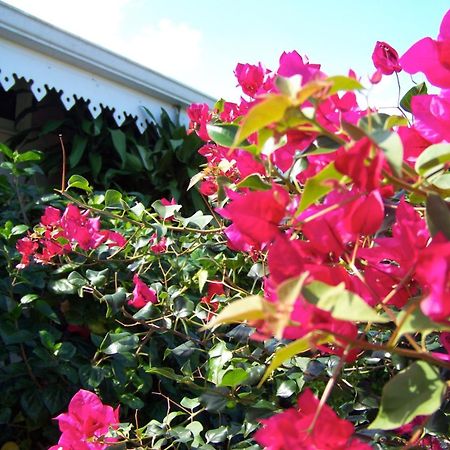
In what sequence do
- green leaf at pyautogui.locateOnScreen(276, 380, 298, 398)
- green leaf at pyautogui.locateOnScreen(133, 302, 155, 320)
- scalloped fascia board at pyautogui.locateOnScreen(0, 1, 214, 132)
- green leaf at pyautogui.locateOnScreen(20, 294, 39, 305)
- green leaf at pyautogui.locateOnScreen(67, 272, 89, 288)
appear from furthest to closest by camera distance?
1. scalloped fascia board at pyautogui.locateOnScreen(0, 1, 214, 132)
2. green leaf at pyautogui.locateOnScreen(20, 294, 39, 305)
3. green leaf at pyautogui.locateOnScreen(67, 272, 89, 288)
4. green leaf at pyautogui.locateOnScreen(133, 302, 155, 320)
5. green leaf at pyautogui.locateOnScreen(276, 380, 298, 398)

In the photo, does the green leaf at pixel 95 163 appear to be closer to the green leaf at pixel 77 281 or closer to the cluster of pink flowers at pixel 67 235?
the cluster of pink flowers at pixel 67 235

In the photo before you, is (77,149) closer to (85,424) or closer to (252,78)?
(252,78)

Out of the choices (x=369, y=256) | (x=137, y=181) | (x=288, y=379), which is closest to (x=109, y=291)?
(x=288, y=379)

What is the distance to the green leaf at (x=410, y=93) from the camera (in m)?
0.83

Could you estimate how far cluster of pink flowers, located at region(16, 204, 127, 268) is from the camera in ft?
4.43

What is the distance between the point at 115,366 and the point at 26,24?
7.18ft

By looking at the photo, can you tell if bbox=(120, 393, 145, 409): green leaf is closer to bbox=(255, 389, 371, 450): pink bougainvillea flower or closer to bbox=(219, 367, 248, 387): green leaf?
bbox=(219, 367, 248, 387): green leaf

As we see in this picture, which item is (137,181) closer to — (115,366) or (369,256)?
(115,366)

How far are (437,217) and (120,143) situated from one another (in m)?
3.46

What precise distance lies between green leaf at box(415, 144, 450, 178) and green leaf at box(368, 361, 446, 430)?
5.4 inches

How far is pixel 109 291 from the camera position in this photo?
163cm

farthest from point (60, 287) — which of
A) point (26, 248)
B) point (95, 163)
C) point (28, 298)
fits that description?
point (95, 163)

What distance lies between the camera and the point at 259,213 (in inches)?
16.8

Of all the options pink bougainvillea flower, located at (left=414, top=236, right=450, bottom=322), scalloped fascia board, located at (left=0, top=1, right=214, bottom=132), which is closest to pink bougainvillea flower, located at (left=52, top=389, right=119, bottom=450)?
pink bougainvillea flower, located at (left=414, top=236, right=450, bottom=322)
